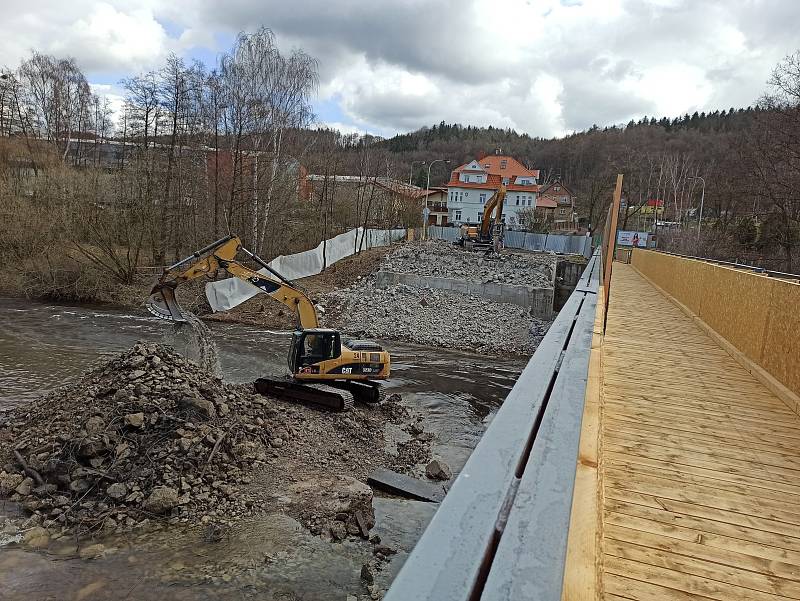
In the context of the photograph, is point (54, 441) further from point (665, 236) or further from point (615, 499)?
point (665, 236)

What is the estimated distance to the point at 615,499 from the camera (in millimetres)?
3783

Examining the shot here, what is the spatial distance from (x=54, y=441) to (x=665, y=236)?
54.4 m

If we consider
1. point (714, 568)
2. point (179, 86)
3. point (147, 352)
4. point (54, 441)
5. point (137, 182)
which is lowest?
point (54, 441)

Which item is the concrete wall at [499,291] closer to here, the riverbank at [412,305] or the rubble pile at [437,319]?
the riverbank at [412,305]

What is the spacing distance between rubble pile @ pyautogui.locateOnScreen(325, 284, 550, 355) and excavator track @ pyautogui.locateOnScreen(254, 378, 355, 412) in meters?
9.11

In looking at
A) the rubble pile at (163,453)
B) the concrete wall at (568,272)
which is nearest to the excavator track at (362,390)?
the rubble pile at (163,453)

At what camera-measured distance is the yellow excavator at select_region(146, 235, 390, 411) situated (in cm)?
1214

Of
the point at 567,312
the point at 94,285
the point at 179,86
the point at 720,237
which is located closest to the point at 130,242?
the point at 94,285

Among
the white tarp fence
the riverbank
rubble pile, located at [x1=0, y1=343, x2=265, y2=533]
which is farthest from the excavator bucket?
the riverbank

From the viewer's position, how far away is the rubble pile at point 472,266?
93.1 feet

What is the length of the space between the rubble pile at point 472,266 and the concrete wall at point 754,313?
14499 millimetres

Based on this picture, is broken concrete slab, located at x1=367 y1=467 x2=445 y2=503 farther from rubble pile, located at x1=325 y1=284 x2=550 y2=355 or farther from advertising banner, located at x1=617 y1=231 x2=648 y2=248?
advertising banner, located at x1=617 y1=231 x2=648 y2=248

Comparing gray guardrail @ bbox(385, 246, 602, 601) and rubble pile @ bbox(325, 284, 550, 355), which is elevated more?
gray guardrail @ bbox(385, 246, 602, 601)

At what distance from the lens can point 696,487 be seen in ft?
13.3
